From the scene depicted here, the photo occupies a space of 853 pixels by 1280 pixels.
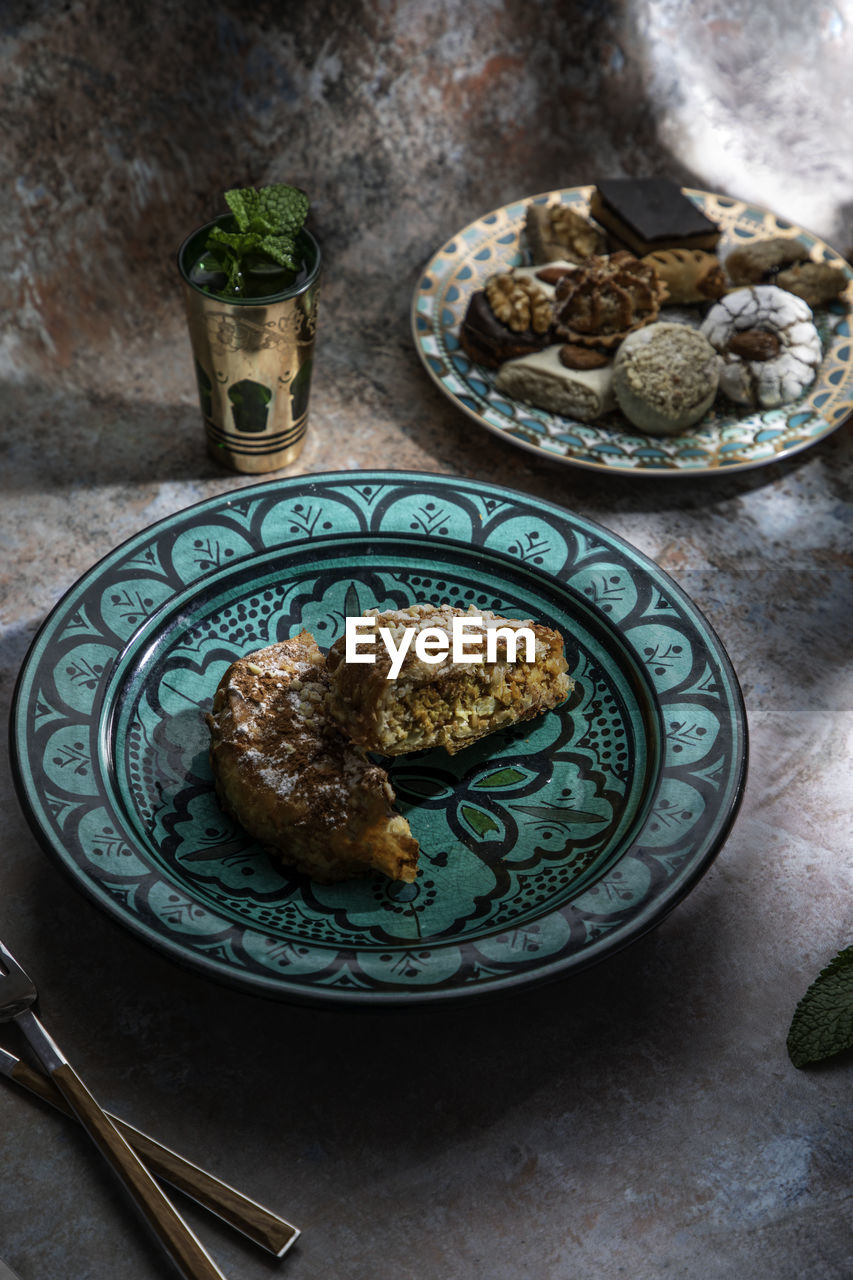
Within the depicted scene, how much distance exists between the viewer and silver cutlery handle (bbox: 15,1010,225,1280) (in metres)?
1.07

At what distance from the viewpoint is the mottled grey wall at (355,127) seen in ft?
7.18

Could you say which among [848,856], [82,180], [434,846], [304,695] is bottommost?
[848,856]

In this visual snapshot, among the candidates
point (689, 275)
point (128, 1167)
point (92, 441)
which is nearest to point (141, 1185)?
point (128, 1167)

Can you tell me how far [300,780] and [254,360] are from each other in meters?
0.83

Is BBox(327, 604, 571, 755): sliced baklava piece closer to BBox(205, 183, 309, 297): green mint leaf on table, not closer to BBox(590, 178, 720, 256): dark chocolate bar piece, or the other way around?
BBox(205, 183, 309, 297): green mint leaf on table

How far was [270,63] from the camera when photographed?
2.40 m

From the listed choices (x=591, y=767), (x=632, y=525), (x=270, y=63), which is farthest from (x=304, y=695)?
(x=270, y=63)

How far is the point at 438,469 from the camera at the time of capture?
2.03m

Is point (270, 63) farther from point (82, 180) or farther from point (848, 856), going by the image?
point (848, 856)

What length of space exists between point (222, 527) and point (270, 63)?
4.42ft

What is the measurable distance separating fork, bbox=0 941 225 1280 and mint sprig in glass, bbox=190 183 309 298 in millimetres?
1047

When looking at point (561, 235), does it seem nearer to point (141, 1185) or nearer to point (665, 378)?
point (665, 378)

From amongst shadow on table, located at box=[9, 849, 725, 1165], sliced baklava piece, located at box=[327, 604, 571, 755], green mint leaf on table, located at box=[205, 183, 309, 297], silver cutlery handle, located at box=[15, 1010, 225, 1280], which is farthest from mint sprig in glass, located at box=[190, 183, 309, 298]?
silver cutlery handle, located at box=[15, 1010, 225, 1280]

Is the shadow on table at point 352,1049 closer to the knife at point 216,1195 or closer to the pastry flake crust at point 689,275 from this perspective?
the knife at point 216,1195
